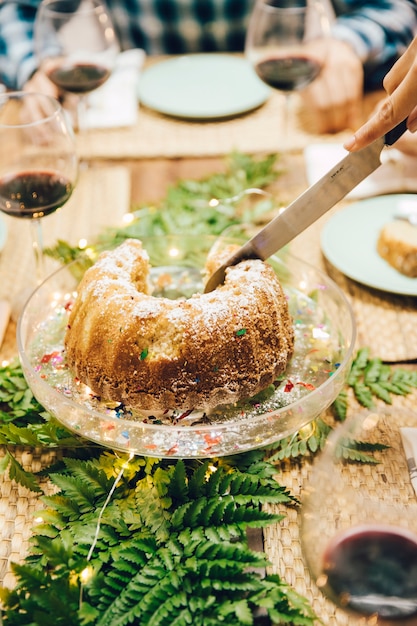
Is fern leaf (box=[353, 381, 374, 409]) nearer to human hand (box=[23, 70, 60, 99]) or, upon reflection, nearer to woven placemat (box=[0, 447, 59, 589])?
woven placemat (box=[0, 447, 59, 589])

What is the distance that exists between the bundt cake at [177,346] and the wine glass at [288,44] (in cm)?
89

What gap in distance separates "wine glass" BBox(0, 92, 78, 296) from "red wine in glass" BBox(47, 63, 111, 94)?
45 centimetres

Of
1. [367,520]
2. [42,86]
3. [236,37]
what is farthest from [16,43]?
[367,520]

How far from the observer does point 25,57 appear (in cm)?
226

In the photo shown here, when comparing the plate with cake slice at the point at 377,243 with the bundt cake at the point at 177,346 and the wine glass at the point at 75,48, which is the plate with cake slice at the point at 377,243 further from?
the wine glass at the point at 75,48

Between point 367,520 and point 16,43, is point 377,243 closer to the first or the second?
point 367,520

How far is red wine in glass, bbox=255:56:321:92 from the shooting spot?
1679 millimetres

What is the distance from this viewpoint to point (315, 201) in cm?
101

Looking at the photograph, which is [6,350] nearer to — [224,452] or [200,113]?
[224,452]

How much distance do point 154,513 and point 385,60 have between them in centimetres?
192

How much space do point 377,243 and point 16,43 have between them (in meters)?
1.59

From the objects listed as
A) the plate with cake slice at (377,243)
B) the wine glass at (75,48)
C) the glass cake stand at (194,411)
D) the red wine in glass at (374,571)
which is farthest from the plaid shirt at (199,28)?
the red wine in glass at (374,571)

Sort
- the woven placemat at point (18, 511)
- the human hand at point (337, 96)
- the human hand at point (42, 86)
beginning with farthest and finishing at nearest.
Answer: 1. the human hand at point (42, 86)
2. the human hand at point (337, 96)
3. the woven placemat at point (18, 511)

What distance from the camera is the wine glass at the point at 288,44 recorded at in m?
1.68
